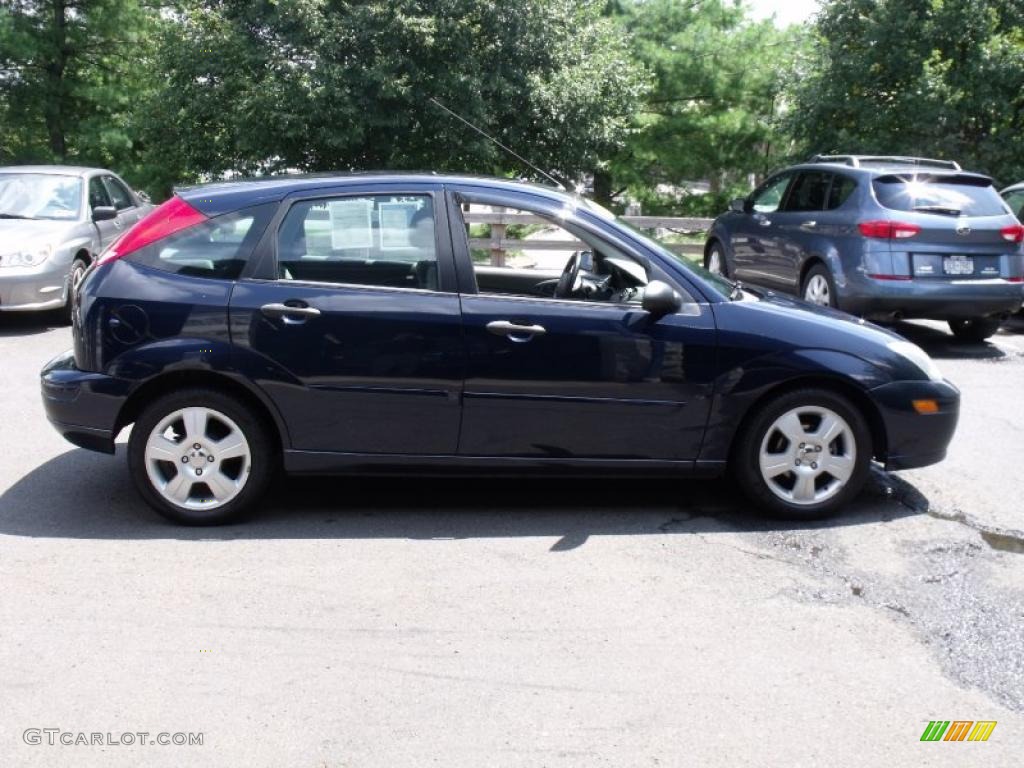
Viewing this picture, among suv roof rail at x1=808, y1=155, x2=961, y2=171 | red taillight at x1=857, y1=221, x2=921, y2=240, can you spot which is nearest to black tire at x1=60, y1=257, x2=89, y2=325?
red taillight at x1=857, y1=221, x2=921, y2=240

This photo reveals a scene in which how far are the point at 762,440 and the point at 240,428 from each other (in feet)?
8.03

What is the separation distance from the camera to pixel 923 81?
17062 mm

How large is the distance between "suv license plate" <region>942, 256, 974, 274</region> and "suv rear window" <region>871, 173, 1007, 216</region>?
0.40 m

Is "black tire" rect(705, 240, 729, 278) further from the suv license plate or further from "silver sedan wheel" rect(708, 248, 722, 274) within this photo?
the suv license plate

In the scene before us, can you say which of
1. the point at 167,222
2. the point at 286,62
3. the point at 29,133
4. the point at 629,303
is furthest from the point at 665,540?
the point at 29,133

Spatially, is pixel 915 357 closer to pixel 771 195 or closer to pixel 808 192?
pixel 808 192

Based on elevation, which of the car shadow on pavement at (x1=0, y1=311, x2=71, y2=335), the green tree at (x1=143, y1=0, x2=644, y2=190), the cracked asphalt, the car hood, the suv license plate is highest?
the green tree at (x1=143, y1=0, x2=644, y2=190)

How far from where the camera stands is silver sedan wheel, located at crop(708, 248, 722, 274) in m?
13.3

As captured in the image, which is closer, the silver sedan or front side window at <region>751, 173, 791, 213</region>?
the silver sedan

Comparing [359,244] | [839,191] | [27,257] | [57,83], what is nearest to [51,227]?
[27,257]

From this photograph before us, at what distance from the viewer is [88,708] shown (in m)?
3.61

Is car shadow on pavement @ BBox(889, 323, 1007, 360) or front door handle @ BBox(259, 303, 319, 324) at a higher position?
front door handle @ BBox(259, 303, 319, 324)

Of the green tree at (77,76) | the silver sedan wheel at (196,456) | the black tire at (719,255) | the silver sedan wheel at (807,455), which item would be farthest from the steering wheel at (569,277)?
the green tree at (77,76)

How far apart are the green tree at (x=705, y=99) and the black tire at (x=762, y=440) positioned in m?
15.3
